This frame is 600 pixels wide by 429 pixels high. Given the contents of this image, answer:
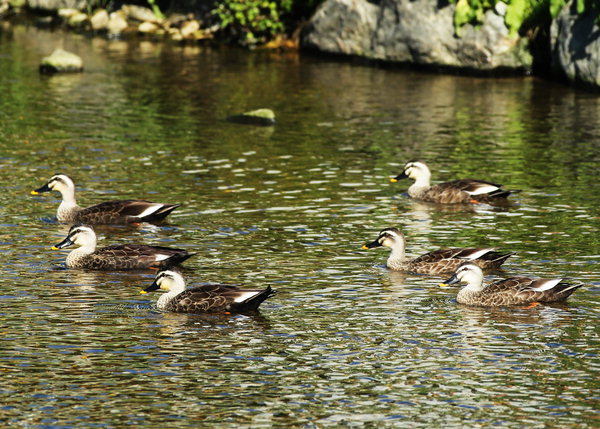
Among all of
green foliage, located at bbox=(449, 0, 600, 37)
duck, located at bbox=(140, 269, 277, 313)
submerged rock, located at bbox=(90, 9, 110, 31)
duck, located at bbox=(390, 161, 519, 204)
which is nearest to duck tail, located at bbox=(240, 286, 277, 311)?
duck, located at bbox=(140, 269, 277, 313)

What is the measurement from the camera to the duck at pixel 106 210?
24266mm

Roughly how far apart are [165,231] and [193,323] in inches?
235

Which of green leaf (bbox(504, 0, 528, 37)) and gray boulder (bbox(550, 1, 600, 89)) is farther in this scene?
green leaf (bbox(504, 0, 528, 37))

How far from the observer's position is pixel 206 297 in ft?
60.7

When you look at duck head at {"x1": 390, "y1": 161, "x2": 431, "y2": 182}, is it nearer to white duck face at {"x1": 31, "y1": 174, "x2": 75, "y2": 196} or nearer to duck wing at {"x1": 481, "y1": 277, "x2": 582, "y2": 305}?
white duck face at {"x1": 31, "y1": 174, "x2": 75, "y2": 196}

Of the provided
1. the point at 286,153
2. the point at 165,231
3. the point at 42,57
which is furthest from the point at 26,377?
the point at 42,57

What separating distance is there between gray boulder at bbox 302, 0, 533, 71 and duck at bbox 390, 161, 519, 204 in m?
19.4

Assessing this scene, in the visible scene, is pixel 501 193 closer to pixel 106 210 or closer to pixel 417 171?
pixel 417 171

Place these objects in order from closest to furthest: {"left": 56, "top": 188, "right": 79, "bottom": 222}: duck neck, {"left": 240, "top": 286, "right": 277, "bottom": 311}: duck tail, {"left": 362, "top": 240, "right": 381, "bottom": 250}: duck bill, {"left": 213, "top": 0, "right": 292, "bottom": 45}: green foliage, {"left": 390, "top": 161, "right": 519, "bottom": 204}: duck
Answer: {"left": 240, "top": 286, "right": 277, "bottom": 311}: duck tail, {"left": 362, "top": 240, "right": 381, "bottom": 250}: duck bill, {"left": 56, "top": 188, "right": 79, "bottom": 222}: duck neck, {"left": 390, "top": 161, "right": 519, "bottom": 204}: duck, {"left": 213, "top": 0, "right": 292, "bottom": 45}: green foliage

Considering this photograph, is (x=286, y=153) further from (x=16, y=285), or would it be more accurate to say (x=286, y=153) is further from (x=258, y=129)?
(x=16, y=285)

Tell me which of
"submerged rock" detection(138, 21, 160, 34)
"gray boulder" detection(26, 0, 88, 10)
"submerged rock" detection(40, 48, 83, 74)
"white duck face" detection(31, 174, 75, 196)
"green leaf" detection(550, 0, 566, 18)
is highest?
"green leaf" detection(550, 0, 566, 18)

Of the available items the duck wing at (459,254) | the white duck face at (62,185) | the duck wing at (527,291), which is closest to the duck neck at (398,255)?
the duck wing at (459,254)

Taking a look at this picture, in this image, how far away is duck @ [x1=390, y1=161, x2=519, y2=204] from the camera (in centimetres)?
2639

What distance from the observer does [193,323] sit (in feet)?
60.0
